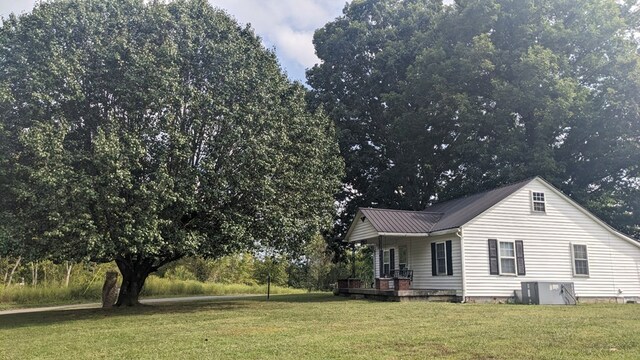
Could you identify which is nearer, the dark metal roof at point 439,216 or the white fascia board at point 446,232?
the white fascia board at point 446,232

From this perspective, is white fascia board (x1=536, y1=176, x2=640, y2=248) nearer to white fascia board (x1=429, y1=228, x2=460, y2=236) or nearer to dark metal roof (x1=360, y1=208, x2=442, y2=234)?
white fascia board (x1=429, y1=228, x2=460, y2=236)

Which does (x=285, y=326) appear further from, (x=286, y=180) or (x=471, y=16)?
(x=471, y=16)

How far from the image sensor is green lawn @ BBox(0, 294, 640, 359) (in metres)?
8.40

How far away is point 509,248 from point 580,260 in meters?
3.54

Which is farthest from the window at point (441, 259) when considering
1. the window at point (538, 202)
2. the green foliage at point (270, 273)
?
the green foliage at point (270, 273)

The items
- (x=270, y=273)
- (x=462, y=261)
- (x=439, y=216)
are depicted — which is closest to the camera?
(x=462, y=261)

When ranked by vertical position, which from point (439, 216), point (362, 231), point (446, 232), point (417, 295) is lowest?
point (417, 295)

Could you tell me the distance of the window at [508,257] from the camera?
69.7 ft

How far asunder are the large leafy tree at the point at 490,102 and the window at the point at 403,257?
6687 mm

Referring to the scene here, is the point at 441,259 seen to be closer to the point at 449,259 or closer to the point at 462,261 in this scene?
the point at 449,259

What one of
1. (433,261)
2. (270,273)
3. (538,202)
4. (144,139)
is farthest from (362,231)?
(270,273)

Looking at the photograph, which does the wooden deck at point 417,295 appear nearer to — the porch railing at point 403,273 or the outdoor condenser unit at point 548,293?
the porch railing at point 403,273

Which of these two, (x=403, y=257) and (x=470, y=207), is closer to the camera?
(x=470, y=207)

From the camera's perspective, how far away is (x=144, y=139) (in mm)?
16422
